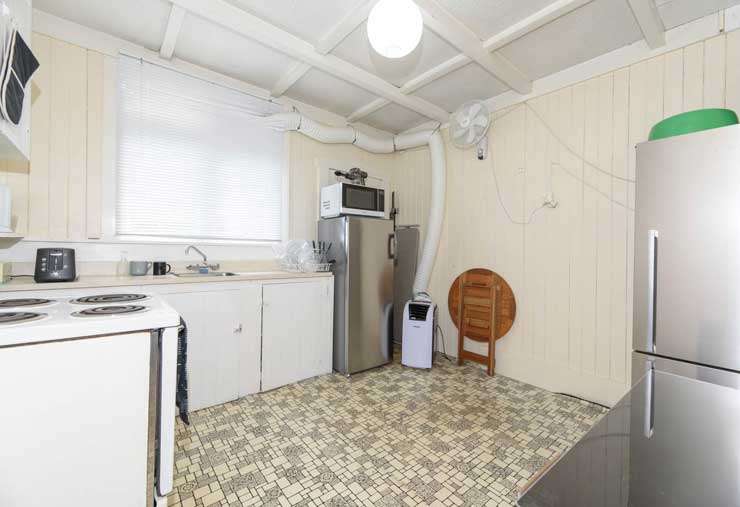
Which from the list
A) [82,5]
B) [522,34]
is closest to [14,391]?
[82,5]

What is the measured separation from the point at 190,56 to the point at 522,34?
2.52m

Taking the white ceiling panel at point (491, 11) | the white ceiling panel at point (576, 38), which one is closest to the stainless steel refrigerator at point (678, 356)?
the white ceiling panel at point (576, 38)

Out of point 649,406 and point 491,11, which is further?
point 491,11

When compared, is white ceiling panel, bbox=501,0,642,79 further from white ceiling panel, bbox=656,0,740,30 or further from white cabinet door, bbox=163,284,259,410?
white cabinet door, bbox=163,284,259,410

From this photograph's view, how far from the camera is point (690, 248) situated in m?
1.55

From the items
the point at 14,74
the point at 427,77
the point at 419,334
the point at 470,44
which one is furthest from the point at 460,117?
the point at 14,74

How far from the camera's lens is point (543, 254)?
274cm

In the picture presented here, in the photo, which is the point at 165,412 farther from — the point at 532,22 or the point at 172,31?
the point at 532,22

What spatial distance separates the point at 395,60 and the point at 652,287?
236cm

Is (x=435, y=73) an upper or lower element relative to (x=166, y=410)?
upper

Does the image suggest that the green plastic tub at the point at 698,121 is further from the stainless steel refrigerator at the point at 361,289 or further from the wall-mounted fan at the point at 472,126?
the stainless steel refrigerator at the point at 361,289

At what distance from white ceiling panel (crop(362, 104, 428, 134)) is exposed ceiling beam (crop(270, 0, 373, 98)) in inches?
40.7

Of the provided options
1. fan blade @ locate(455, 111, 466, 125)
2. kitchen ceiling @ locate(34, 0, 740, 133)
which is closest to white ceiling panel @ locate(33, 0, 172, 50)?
kitchen ceiling @ locate(34, 0, 740, 133)

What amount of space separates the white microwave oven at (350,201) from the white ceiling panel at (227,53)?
1112mm
